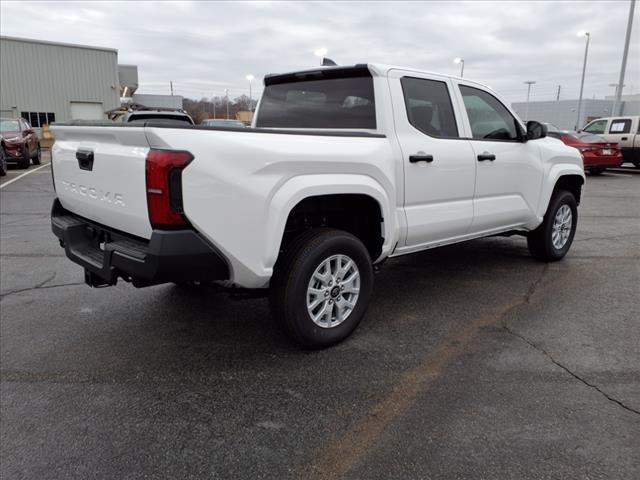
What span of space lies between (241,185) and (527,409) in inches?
78.4

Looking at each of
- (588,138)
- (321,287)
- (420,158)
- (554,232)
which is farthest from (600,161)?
(321,287)

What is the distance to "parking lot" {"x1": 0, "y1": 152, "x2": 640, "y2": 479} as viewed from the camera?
2449mm

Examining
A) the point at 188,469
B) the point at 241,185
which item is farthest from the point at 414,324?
the point at 188,469

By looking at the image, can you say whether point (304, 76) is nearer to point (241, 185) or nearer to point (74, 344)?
point (241, 185)

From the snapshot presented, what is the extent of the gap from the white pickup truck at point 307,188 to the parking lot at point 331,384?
0.53 metres

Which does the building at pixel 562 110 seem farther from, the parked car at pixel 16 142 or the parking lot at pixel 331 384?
the parking lot at pixel 331 384

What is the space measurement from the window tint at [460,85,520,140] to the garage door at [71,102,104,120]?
1369 inches

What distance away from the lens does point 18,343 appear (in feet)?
12.2

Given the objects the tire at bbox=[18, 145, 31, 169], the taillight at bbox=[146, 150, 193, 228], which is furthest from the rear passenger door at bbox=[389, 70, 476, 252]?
the tire at bbox=[18, 145, 31, 169]

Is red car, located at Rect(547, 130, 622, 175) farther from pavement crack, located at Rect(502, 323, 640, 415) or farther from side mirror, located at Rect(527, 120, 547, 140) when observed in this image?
pavement crack, located at Rect(502, 323, 640, 415)

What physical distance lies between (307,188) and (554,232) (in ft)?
12.6

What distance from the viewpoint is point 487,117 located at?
4.88 meters

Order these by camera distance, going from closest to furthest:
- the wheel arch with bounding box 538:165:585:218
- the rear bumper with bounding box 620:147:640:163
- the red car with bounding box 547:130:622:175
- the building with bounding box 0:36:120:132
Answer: the wheel arch with bounding box 538:165:585:218 < the red car with bounding box 547:130:622:175 < the rear bumper with bounding box 620:147:640:163 < the building with bounding box 0:36:120:132

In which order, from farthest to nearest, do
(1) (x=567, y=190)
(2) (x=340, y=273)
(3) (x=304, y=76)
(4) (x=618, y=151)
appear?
1. (4) (x=618, y=151)
2. (1) (x=567, y=190)
3. (3) (x=304, y=76)
4. (2) (x=340, y=273)
